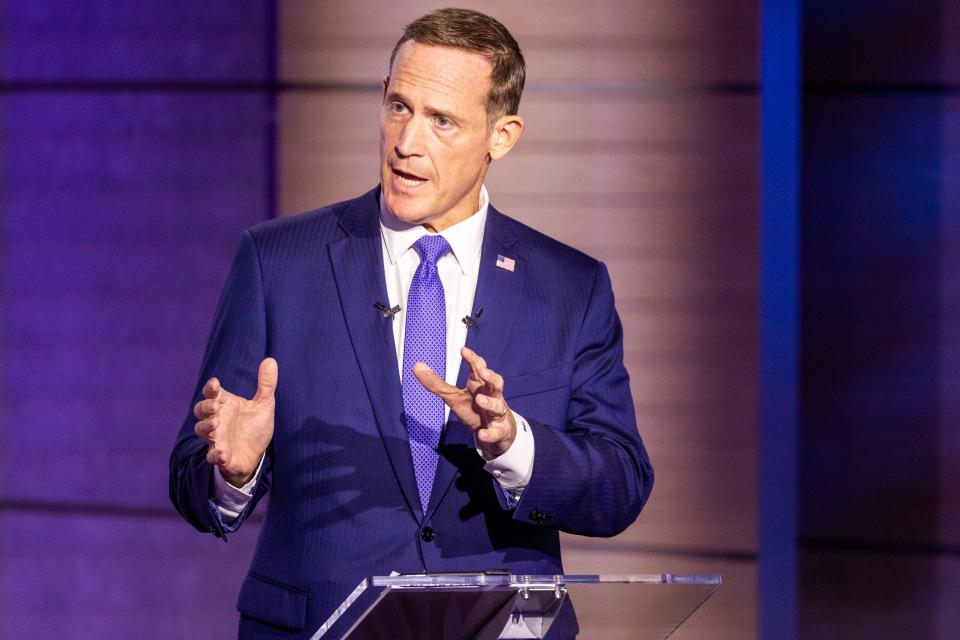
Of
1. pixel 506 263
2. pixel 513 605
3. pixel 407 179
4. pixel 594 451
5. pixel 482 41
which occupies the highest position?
pixel 482 41

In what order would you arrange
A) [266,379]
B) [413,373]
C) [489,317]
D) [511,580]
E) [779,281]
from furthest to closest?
1. [779,281]
2. [489,317]
3. [413,373]
4. [266,379]
5. [511,580]

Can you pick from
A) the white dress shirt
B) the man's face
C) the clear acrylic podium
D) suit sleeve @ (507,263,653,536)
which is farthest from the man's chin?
the clear acrylic podium

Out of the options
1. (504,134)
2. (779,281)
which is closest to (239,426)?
(504,134)

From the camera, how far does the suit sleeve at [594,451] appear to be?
1.90 metres

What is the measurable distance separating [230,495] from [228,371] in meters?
0.24

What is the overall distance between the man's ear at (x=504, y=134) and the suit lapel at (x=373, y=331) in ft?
0.89

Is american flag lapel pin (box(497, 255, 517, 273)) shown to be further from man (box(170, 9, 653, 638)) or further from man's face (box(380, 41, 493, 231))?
man's face (box(380, 41, 493, 231))

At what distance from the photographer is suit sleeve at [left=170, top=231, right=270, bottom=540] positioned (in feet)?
6.34

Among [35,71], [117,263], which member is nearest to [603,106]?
[117,263]

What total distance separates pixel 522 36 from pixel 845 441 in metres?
1.63

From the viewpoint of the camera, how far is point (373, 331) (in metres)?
2.08

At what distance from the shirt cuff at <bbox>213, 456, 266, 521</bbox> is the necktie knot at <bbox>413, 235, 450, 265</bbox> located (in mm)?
495

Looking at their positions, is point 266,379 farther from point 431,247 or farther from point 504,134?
point 504,134

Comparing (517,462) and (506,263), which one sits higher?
(506,263)
